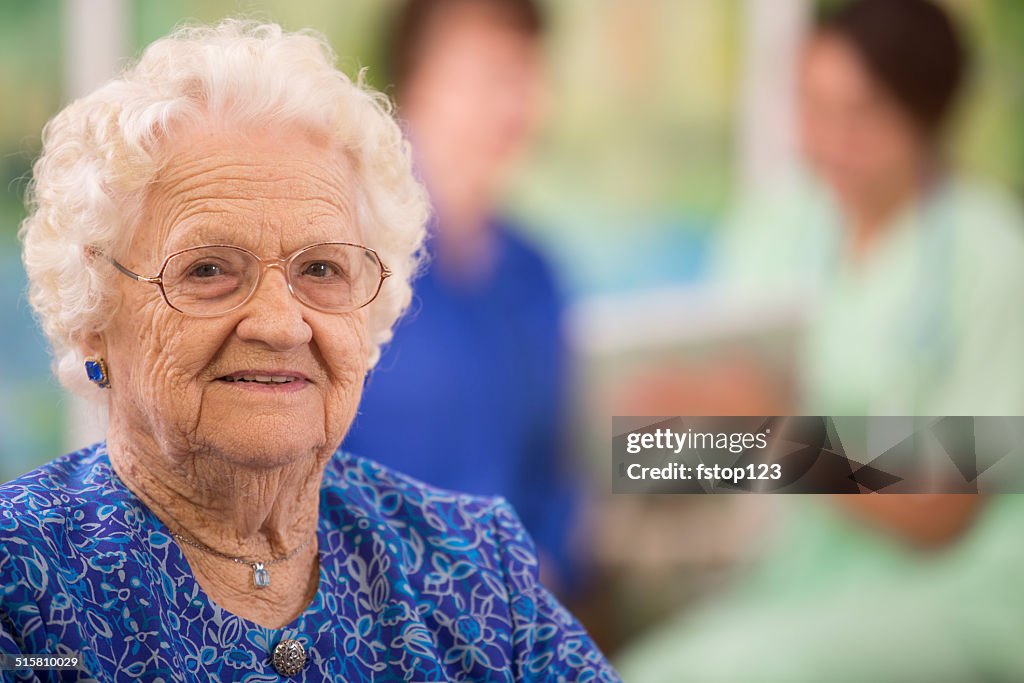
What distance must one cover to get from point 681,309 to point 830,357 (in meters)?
0.49

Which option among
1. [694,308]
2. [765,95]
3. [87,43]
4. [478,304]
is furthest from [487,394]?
[87,43]

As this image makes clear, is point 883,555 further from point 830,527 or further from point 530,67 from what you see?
point 530,67

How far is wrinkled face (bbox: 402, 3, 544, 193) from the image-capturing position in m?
3.48

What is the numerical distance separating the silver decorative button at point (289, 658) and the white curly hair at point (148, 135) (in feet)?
1.65

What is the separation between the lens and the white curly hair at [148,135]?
1.53 meters

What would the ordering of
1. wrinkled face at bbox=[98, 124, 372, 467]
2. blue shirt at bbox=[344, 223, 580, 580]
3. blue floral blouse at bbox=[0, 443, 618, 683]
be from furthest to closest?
1. blue shirt at bbox=[344, 223, 580, 580]
2. wrinkled face at bbox=[98, 124, 372, 467]
3. blue floral blouse at bbox=[0, 443, 618, 683]

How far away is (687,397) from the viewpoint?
11.6ft

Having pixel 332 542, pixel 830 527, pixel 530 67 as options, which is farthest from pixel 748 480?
pixel 332 542

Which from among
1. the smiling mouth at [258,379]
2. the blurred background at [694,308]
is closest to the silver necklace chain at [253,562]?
the smiling mouth at [258,379]

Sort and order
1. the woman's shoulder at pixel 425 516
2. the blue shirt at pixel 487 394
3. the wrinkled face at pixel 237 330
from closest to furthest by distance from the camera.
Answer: the wrinkled face at pixel 237 330
the woman's shoulder at pixel 425 516
the blue shirt at pixel 487 394

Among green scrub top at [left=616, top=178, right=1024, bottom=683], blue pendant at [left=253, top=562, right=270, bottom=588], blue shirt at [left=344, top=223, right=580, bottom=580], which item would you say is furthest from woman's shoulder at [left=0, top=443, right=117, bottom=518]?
green scrub top at [left=616, top=178, right=1024, bottom=683]

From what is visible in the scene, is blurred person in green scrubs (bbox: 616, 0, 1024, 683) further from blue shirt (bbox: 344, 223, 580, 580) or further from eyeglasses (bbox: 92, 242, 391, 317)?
eyeglasses (bbox: 92, 242, 391, 317)

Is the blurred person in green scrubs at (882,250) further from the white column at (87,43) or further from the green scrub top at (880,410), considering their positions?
the white column at (87,43)

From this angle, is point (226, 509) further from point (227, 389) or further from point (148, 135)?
point (148, 135)
